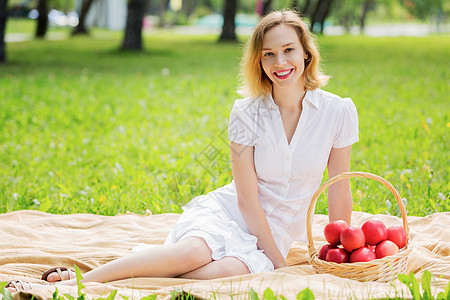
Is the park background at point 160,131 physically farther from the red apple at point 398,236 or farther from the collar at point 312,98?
the red apple at point 398,236

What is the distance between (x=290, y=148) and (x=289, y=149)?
0.01m

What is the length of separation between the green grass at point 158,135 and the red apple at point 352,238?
1.68 metres

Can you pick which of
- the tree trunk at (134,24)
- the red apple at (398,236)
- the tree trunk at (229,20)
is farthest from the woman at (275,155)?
the tree trunk at (229,20)

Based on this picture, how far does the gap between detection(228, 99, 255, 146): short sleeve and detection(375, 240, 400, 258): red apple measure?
0.91 meters

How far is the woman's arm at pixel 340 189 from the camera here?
355 centimetres

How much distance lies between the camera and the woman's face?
341 cm

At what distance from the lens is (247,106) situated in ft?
11.7

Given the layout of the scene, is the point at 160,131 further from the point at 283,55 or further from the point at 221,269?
the point at 221,269

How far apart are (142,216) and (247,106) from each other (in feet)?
5.18

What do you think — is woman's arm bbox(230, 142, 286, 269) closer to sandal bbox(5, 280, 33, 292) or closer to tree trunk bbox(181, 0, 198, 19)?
sandal bbox(5, 280, 33, 292)

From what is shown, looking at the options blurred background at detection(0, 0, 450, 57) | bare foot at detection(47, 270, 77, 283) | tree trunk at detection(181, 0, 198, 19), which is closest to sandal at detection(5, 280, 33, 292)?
bare foot at detection(47, 270, 77, 283)

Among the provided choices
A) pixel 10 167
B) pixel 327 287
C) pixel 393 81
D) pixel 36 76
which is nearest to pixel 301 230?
pixel 327 287

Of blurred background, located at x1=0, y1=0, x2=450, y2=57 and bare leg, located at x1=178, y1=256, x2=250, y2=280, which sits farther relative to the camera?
blurred background, located at x1=0, y1=0, x2=450, y2=57

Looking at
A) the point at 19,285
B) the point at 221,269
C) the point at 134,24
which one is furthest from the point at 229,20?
the point at 19,285
